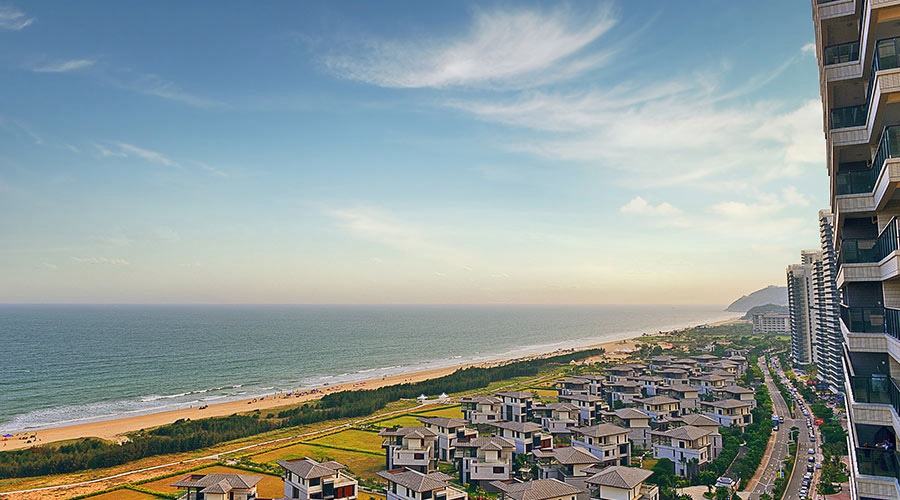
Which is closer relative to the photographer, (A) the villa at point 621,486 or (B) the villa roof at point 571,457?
(A) the villa at point 621,486

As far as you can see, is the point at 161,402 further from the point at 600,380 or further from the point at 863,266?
the point at 863,266

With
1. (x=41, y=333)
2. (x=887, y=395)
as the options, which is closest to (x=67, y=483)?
(x=887, y=395)

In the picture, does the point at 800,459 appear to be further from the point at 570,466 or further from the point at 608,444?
the point at 570,466

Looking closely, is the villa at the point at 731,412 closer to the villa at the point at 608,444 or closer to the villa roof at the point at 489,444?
the villa at the point at 608,444

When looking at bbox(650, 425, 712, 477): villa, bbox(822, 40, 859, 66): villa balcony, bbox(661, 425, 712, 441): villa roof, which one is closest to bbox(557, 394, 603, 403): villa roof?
bbox(650, 425, 712, 477): villa

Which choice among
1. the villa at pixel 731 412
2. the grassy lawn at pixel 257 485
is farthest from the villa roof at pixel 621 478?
the villa at pixel 731 412
